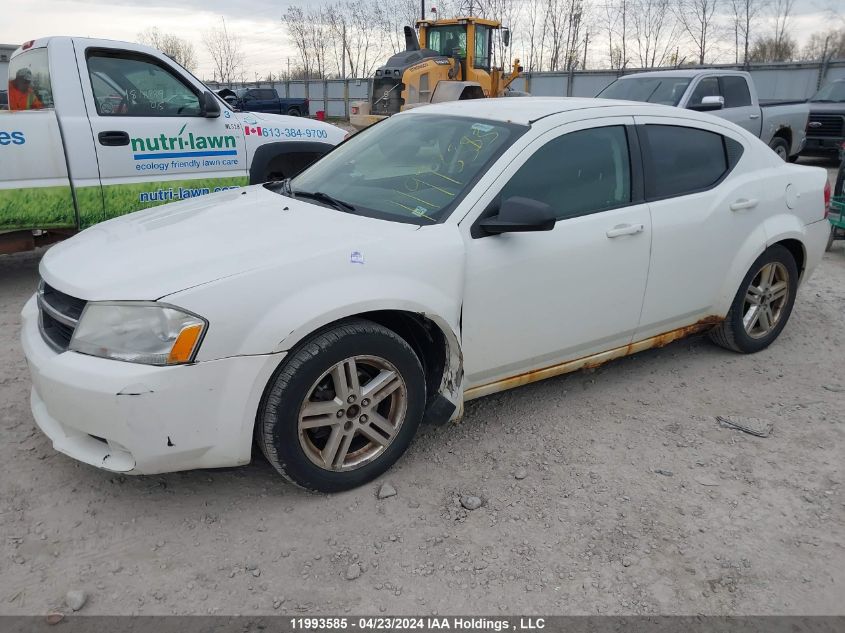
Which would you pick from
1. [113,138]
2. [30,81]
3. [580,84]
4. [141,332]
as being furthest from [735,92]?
[580,84]

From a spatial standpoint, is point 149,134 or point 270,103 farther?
point 270,103

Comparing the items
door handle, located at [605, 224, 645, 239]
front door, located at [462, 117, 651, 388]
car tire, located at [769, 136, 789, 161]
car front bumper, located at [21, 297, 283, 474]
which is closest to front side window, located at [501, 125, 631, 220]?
front door, located at [462, 117, 651, 388]

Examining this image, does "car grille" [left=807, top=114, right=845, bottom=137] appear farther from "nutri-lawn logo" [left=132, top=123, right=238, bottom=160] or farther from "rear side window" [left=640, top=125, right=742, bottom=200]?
"nutri-lawn logo" [left=132, top=123, right=238, bottom=160]

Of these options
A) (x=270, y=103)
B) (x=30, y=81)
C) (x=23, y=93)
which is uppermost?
(x=30, y=81)

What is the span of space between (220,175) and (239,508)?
425 cm

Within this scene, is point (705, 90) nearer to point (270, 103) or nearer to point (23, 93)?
point (23, 93)

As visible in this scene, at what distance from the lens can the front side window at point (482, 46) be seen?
1778cm

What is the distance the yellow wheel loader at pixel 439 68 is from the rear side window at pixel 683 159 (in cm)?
1296

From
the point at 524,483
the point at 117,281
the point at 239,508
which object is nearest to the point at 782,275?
the point at 524,483

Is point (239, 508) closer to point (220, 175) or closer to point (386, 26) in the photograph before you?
point (220, 175)

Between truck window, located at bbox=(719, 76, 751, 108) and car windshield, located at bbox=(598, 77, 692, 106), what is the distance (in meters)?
0.84

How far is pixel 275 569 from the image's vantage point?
2.58 meters

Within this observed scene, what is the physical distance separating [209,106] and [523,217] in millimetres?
4260

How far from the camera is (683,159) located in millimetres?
4035
